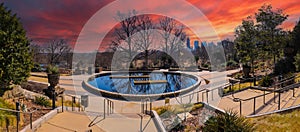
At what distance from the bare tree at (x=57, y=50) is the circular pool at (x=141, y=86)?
8.68m

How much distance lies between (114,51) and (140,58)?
12.7 ft

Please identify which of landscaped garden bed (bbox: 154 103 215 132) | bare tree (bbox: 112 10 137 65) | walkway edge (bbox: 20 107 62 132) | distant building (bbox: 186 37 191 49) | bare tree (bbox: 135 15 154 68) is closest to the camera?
walkway edge (bbox: 20 107 62 132)

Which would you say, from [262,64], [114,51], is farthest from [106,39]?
[262,64]

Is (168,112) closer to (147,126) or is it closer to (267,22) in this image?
(147,126)

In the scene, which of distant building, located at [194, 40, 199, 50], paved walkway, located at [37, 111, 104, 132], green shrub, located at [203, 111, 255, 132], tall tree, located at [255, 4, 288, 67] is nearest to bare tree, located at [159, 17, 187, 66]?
distant building, located at [194, 40, 199, 50]

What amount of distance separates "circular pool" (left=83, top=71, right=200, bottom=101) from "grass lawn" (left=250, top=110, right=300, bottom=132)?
6.52m

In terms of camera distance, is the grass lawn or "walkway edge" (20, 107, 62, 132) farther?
"walkway edge" (20, 107, 62, 132)

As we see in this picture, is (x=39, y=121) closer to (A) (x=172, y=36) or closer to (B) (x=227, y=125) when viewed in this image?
(B) (x=227, y=125)

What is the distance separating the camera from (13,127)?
567 cm

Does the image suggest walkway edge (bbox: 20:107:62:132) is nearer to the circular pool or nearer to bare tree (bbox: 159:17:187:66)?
the circular pool

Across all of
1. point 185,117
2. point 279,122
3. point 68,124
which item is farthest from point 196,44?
point 68,124

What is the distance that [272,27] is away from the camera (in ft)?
53.0

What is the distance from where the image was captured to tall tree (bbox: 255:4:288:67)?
15963 mm

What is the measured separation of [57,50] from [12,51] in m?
22.0
